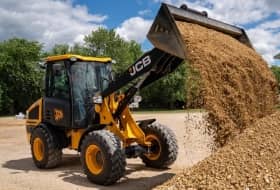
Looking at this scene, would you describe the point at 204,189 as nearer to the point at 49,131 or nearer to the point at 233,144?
the point at 233,144

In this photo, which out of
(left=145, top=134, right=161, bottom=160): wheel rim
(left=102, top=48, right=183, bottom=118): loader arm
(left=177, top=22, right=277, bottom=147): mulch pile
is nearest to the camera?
(left=177, top=22, right=277, bottom=147): mulch pile

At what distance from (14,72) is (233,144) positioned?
148 feet

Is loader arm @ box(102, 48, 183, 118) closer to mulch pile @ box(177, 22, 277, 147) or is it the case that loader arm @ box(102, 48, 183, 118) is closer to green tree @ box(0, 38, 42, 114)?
mulch pile @ box(177, 22, 277, 147)

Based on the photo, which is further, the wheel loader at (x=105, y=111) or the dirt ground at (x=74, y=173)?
the dirt ground at (x=74, y=173)

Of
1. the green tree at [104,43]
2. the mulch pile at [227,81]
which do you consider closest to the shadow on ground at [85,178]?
the mulch pile at [227,81]

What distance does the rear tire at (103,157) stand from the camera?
741 cm

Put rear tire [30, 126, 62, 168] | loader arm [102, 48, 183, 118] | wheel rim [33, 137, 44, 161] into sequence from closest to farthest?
1. loader arm [102, 48, 183, 118]
2. rear tire [30, 126, 62, 168]
3. wheel rim [33, 137, 44, 161]

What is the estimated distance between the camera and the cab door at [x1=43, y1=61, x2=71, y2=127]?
910 cm

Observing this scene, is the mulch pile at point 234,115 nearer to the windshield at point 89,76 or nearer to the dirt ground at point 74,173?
the dirt ground at point 74,173

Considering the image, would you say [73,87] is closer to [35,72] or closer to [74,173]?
[74,173]

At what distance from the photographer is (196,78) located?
6.27 metres

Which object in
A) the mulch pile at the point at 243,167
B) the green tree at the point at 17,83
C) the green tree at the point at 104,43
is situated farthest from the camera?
the green tree at the point at 104,43

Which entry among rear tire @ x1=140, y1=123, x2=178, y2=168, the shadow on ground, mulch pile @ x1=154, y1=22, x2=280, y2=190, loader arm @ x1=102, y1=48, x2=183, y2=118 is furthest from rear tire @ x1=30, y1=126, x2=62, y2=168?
mulch pile @ x1=154, y1=22, x2=280, y2=190

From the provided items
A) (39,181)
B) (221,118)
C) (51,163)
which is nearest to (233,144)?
(221,118)
